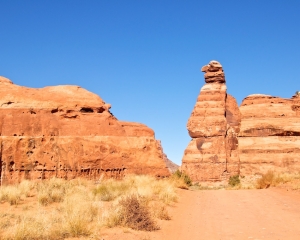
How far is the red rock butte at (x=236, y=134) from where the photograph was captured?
194 ft

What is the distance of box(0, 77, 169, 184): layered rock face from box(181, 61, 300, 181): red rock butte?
37.5 m

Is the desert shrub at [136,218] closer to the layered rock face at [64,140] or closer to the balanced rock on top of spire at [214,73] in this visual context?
the layered rock face at [64,140]

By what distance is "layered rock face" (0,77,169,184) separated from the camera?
66.9 ft

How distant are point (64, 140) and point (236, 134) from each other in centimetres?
4706

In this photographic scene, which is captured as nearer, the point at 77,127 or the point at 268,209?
the point at 268,209

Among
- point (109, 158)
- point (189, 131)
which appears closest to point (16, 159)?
point (109, 158)

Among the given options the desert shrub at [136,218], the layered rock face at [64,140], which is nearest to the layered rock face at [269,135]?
the layered rock face at [64,140]

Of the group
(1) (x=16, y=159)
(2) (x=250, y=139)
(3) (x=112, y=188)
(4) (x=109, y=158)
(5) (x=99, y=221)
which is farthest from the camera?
(2) (x=250, y=139)

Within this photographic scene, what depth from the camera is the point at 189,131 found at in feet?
208

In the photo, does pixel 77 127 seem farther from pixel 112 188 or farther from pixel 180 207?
pixel 180 207

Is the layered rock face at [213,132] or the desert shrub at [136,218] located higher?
the layered rock face at [213,132]

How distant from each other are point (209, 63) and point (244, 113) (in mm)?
11570

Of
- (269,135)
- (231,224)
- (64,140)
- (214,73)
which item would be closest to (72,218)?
(231,224)

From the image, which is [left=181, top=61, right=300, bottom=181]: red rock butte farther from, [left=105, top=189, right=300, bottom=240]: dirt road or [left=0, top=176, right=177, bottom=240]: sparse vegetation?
[left=0, top=176, right=177, bottom=240]: sparse vegetation
